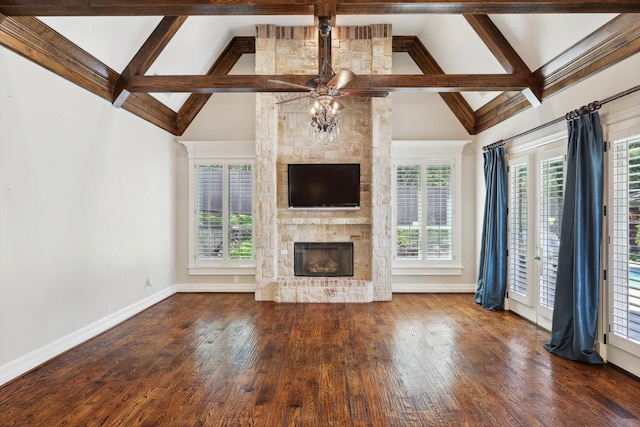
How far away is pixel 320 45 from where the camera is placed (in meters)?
4.05

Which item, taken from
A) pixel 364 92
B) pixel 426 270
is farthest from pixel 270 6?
pixel 426 270

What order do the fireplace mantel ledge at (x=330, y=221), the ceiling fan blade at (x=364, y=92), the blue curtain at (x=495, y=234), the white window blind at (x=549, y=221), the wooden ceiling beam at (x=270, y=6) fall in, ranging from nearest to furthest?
the wooden ceiling beam at (x=270, y=6)
the ceiling fan blade at (x=364, y=92)
the white window blind at (x=549, y=221)
the blue curtain at (x=495, y=234)
the fireplace mantel ledge at (x=330, y=221)

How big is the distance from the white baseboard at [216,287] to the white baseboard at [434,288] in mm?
2828

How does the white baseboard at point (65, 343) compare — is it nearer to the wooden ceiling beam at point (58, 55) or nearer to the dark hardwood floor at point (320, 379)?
the dark hardwood floor at point (320, 379)

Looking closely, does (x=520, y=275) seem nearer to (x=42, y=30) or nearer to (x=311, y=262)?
(x=311, y=262)

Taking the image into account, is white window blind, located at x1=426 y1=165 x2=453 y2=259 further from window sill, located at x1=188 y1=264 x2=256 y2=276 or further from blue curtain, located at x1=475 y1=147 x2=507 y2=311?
window sill, located at x1=188 y1=264 x2=256 y2=276

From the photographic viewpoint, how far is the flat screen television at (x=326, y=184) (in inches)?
250

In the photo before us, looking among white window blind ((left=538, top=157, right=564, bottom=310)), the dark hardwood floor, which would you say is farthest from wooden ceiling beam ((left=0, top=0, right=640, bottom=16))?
the dark hardwood floor

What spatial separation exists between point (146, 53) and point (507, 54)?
4891mm

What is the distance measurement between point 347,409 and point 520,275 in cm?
379

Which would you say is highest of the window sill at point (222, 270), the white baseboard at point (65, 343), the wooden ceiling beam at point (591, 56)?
the wooden ceiling beam at point (591, 56)

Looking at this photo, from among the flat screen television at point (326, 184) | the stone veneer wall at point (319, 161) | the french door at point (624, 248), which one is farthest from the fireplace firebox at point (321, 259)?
the french door at point (624, 248)

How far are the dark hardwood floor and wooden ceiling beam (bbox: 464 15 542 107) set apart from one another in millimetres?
3147

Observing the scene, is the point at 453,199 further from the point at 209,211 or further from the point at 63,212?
the point at 63,212
